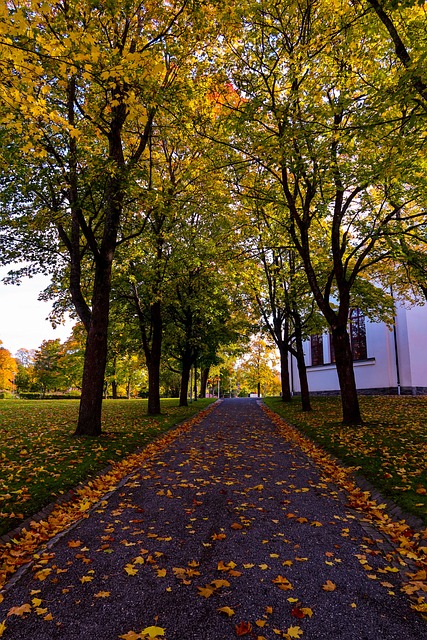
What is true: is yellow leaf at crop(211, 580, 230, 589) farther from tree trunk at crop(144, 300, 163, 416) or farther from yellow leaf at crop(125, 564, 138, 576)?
tree trunk at crop(144, 300, 163, 416)

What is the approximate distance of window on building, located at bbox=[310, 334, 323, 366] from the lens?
110 feet

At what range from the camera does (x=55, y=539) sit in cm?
465

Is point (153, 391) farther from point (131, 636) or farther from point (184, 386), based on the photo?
point (131, 636)

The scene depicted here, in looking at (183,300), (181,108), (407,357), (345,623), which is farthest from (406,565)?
(407,357)

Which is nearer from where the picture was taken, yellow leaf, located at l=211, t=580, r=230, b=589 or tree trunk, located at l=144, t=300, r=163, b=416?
yellow leaf, located at l=211, t=580, r=230, b=589

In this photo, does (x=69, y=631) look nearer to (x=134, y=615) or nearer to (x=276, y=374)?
(x=134, y=615)

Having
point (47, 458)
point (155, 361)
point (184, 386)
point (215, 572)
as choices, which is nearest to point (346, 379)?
point (155, 361)

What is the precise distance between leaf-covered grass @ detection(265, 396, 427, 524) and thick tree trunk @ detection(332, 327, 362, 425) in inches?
15.9

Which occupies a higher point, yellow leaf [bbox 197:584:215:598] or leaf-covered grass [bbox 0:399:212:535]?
leaf-covered grass [bbox 0:399:212:535]

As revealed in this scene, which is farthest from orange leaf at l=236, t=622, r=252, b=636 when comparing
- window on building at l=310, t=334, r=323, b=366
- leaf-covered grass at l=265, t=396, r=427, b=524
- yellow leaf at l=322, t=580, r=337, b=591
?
window on building at l=310, t=334, r=323, b=366

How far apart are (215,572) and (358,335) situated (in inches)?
1076

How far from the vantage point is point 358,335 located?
28.9 meters

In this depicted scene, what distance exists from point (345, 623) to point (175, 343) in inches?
857

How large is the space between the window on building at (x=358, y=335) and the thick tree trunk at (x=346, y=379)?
15766mm
